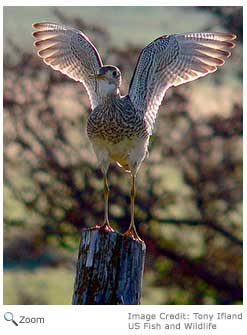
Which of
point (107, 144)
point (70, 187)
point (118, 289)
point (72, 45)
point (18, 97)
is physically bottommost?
point (118, 289)

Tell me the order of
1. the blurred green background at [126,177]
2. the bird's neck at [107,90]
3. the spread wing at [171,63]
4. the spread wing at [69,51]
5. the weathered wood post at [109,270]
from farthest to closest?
1. the blurred green background at [126,177]
2. the spread wing at [69,51]
3. the spread wing at [171,63]
4. the bird's neck at [107,90]
5. the weathered wood post at [109,270]

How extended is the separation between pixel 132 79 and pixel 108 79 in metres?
0.42

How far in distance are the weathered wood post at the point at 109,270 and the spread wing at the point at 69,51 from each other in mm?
2142

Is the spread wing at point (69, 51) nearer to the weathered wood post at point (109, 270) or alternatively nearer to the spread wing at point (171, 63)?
the spread wing at point (171, 63)

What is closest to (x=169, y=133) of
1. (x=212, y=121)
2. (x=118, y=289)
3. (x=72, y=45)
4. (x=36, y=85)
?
(x=212, y=121)

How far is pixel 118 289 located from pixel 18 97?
767 cm

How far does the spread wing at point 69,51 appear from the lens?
930 centimetres

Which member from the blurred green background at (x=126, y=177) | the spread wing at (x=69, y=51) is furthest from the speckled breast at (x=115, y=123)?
the blurred green background at (x=126, y=177)

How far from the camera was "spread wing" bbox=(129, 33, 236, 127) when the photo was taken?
9.09 m

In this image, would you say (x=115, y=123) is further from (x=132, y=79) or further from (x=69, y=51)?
(x=69, y=51)

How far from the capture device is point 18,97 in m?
14.6
